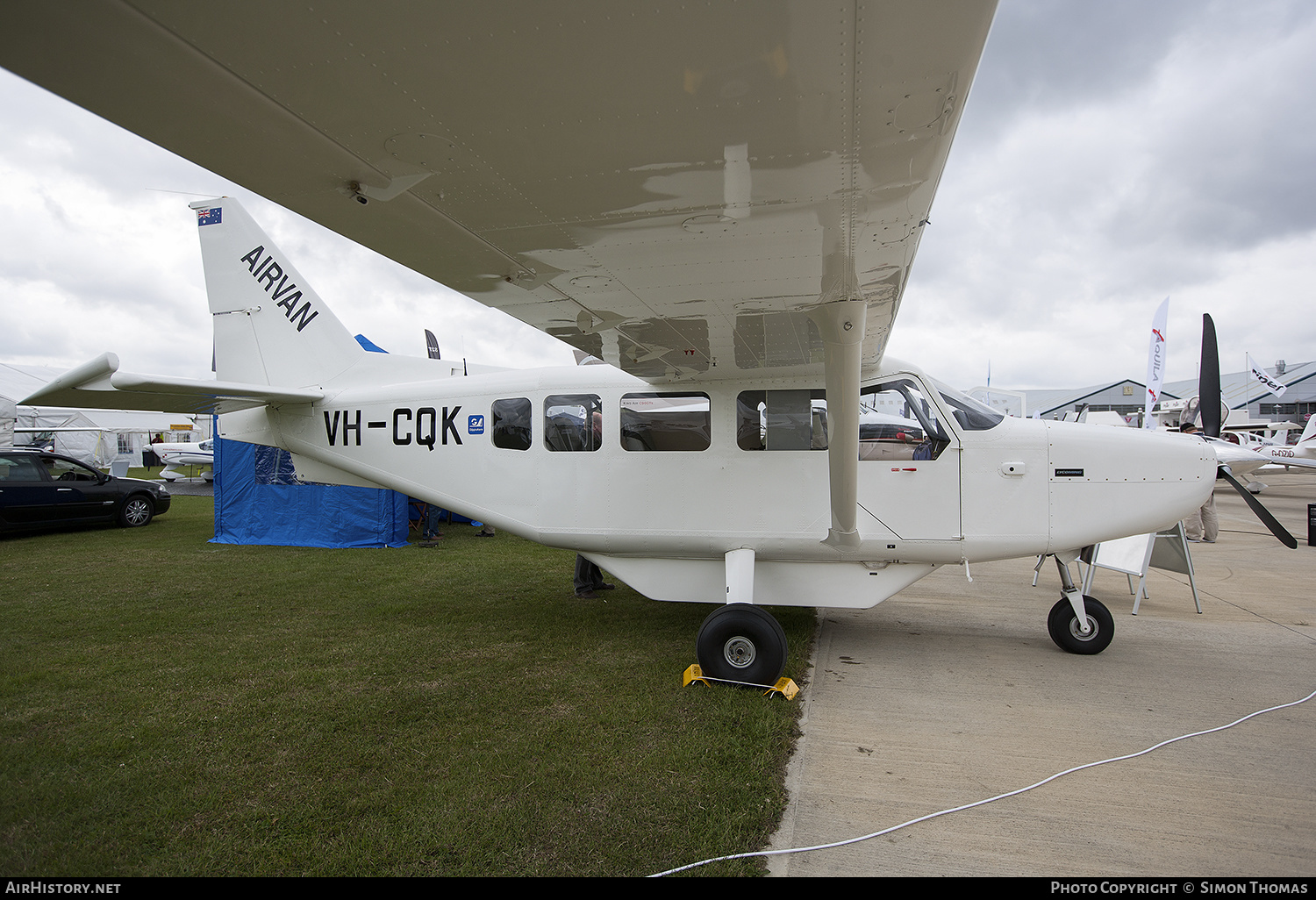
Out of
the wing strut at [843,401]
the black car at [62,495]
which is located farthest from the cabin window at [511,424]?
the black car at [62,495]

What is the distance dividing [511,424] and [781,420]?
7.93 ft

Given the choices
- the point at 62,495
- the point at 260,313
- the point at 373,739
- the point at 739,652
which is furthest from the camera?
the point at 62,495

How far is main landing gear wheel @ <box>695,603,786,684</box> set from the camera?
13.5 ft

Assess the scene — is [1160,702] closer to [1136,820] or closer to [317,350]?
[1136,820]

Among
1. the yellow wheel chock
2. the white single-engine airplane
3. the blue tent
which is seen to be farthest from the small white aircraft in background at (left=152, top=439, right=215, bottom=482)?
the yellow wheel chock

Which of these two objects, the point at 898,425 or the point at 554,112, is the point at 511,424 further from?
the point at 554,112

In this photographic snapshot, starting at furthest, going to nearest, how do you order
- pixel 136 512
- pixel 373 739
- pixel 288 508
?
pixel 136 512 < pixel 288 508 < pixel 373 739

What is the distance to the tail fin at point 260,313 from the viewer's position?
6516 mm

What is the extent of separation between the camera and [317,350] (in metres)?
6.50

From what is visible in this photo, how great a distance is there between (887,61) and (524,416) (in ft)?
14.4

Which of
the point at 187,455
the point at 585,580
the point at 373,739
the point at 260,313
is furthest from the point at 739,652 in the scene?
the point at 187,455

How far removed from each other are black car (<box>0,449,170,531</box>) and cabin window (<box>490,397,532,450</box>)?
1135 cm

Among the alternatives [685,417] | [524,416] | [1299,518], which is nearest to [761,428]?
[685,417]

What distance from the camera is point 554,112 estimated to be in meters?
1.69
